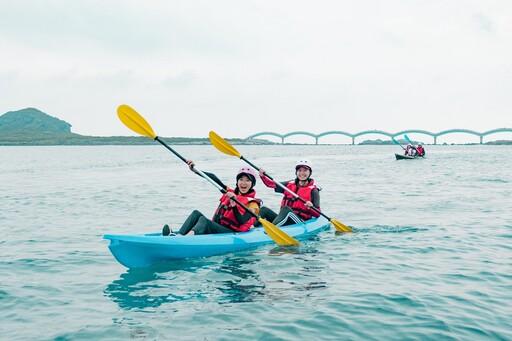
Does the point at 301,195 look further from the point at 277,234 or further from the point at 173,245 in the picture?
the point at 173,245

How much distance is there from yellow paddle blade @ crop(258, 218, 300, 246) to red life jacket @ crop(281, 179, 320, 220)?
163cm

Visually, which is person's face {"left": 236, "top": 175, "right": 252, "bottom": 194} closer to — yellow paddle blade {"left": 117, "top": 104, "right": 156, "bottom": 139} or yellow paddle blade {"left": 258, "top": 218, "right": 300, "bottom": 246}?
yellow paddle blade {"left": 258, "top": 218, "right": 300, "bottom": 246}

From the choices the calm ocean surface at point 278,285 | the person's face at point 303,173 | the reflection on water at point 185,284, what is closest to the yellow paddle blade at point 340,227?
the calm ocean surface at point 278,285

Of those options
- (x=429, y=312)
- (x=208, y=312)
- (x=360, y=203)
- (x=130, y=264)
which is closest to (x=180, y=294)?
(x=208, y=312)

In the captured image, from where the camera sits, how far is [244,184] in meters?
9.12

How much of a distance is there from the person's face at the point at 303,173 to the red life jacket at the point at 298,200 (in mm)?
171

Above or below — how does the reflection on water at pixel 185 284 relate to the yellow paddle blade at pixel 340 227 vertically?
below

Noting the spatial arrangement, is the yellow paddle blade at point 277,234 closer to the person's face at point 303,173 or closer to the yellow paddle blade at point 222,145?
the person's face at point 303,173

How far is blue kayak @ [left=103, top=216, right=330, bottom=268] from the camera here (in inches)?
290

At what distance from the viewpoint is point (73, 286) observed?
697 cm

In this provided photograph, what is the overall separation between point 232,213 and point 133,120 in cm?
260

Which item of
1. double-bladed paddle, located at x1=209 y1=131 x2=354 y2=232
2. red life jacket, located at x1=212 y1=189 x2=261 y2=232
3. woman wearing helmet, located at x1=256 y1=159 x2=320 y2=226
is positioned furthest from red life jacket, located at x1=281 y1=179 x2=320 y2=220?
red life jacket, located at x1=212 y1=189 x2=261 y2=232

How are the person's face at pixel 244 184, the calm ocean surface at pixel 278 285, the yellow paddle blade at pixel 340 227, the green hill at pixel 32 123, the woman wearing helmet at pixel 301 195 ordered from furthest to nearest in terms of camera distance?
the green hill at pixel 32 123
the yellow paddle blade at pixel 340 227
the woman wearing helmet at pixel 301 195
the person's face at pixel 244 184
the calm ocean surface at pixel 278 285

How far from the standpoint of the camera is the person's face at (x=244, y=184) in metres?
9.07
